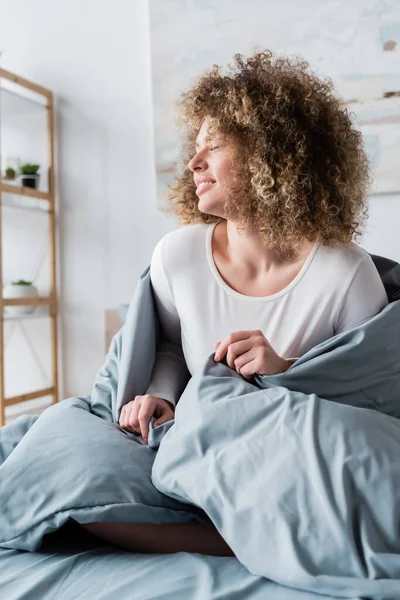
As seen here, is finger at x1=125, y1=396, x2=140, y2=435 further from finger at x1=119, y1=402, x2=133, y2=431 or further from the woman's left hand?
the woman's left hand

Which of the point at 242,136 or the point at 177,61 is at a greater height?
the point at 177,61

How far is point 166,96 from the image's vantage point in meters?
2.68

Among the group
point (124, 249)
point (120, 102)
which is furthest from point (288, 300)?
point (120, 102)

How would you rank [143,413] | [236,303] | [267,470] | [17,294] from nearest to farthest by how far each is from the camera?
1. [267,470]
2. [143,413]
3. [236,303]
4. [17,294]

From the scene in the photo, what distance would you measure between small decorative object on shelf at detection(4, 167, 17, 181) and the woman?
1.66 metres

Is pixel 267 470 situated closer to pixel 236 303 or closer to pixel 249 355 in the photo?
pixel 249 355

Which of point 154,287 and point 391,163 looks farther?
point 391,163

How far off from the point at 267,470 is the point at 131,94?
7.39 feet

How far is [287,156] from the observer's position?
1.19 meters

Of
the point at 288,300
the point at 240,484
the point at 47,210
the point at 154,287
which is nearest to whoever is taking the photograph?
the point at 240,484

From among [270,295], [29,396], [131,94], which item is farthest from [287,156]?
[29,396]

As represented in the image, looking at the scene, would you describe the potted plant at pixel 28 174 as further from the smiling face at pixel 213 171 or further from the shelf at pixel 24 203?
the smiling face at pixel 213 171

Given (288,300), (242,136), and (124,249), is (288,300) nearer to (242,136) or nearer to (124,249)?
(242,136)

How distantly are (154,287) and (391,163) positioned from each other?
4.59 feet
